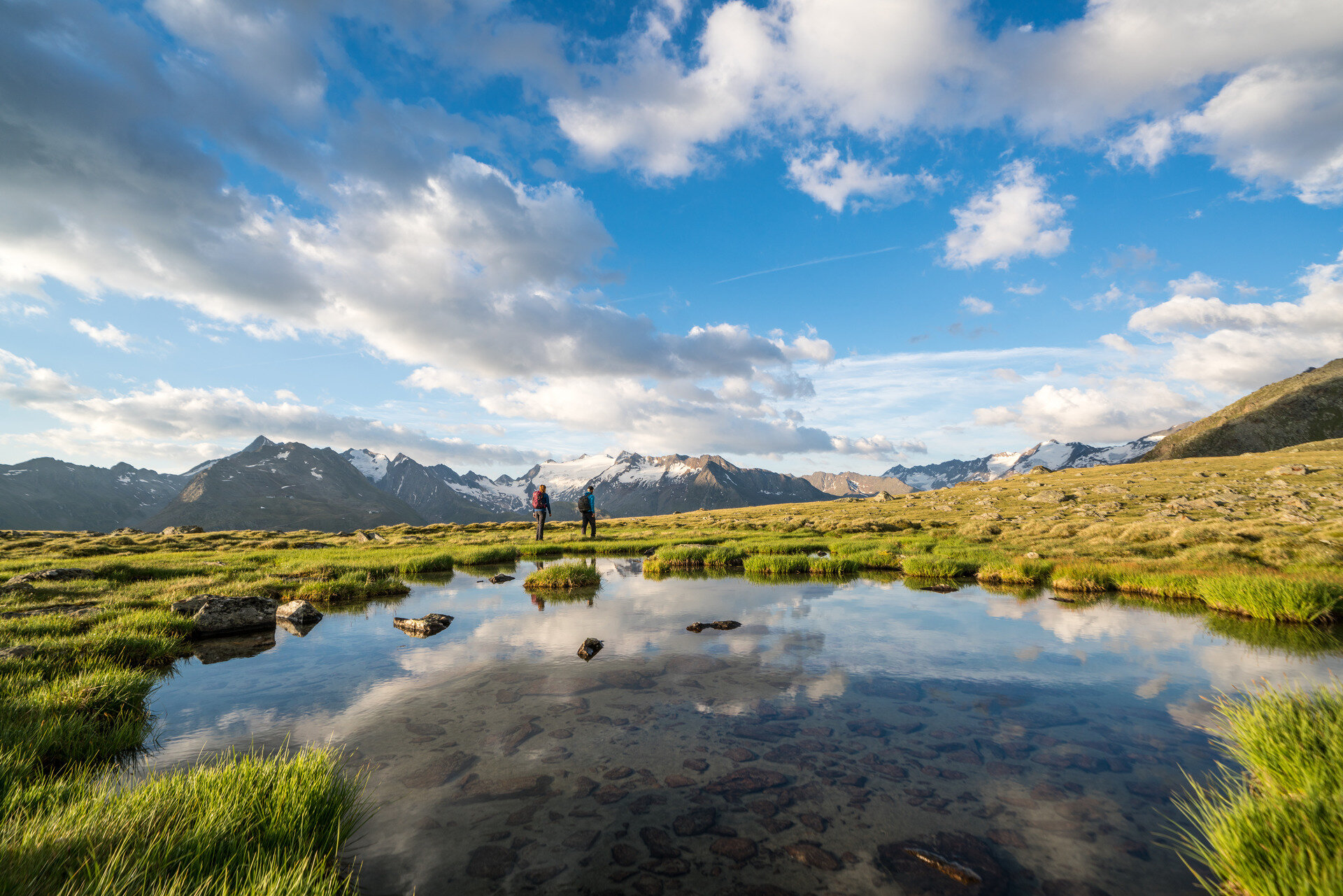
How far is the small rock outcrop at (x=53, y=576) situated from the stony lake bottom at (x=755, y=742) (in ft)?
37.4

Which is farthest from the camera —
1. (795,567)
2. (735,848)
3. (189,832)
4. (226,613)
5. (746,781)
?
(795,567)

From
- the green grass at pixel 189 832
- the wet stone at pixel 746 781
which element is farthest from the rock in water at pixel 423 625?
the wet stone at pixel 746 781

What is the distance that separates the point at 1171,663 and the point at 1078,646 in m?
1.86

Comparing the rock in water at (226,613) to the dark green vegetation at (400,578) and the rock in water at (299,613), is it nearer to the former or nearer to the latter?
the rock in water at (299,613)

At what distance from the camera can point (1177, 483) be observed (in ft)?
192

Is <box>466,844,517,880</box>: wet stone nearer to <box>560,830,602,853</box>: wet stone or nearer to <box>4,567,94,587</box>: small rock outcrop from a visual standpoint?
<box>560,830,602,853</box>: wet stone

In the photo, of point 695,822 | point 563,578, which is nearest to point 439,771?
point 695,822

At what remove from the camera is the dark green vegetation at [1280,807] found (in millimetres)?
4246

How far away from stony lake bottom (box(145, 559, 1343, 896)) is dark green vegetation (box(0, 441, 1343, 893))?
3.33 feet

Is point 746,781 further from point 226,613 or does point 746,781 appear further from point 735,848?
point 226,613

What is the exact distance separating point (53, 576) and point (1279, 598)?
42.5 meters

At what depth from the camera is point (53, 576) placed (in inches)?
803

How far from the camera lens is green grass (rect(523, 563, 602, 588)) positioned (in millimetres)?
23922

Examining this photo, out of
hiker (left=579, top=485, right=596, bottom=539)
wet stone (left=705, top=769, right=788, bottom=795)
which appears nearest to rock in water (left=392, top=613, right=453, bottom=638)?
wet stone (left=705, top=769, right=788, bottom=795)
